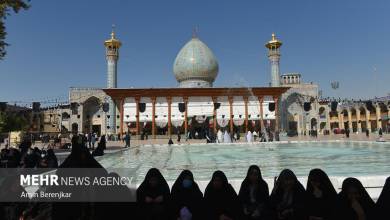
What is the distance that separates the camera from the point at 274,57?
3878cm

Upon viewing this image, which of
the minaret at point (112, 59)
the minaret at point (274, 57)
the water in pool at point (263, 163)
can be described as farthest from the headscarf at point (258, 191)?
the minaret at point (274, 57)


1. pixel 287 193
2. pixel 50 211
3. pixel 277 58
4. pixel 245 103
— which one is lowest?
pixel 50 211

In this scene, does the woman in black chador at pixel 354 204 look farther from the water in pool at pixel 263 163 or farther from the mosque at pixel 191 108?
the mosque at pixel 191 108

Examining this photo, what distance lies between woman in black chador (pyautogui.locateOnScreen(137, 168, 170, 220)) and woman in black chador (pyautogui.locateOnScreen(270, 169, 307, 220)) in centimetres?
116

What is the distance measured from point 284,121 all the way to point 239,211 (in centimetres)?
3741

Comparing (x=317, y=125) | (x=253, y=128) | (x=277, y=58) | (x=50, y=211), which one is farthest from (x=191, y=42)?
(x=50, y=211)

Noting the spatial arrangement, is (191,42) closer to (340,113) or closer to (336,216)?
(340,113)

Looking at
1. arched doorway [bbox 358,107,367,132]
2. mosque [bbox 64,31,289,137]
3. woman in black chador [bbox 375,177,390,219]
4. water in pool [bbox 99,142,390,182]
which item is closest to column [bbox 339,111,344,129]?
arched doorway [bbox 358,107,367,132]

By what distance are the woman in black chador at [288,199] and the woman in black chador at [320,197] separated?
0.24 feet

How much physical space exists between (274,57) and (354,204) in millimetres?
37011

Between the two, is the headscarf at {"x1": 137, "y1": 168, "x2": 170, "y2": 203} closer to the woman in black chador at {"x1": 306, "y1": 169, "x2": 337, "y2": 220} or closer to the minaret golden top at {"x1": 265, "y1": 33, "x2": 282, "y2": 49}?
the woman in black chador at {"x1": 306, "y1": 169, "x2": 337, "y2": 220}

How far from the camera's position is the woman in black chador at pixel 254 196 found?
360cm

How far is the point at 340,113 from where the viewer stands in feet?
173

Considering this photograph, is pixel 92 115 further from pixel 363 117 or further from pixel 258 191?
pixel 258 191
